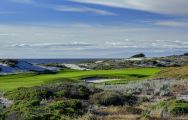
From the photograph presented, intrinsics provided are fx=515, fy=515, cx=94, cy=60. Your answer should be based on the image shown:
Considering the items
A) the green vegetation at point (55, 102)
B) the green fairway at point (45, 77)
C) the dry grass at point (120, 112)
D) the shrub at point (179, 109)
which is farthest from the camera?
the green fairway at point (45, 77)

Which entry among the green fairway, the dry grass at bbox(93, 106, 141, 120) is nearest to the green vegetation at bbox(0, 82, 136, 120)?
the dry grass at bbox(93, 106, 141, 120)

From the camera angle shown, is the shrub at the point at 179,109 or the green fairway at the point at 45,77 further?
the green fairway at the point at 45,77

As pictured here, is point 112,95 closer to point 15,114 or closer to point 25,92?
point 25,92

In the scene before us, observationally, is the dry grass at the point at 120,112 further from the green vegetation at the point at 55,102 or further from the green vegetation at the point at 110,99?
the green vegetation at the point at 110,99

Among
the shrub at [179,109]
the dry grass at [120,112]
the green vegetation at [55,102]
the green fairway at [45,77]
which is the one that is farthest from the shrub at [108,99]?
the green fairway at [45,77]

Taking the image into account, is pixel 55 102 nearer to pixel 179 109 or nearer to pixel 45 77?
pixel 179 109

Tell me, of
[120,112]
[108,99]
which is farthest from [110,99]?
[120,112]

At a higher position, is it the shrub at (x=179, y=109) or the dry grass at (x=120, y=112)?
the shrub at (x=179, y=109)

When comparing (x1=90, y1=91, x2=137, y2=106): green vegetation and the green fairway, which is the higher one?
(x1=90, y1=91, x2=137, y2=106): green vegetation

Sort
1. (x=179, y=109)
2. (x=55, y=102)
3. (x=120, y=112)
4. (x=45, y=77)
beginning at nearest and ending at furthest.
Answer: (x=179, y=109)
(x=120, y=112)
(x=55, y=102)
(x=45, y=77)

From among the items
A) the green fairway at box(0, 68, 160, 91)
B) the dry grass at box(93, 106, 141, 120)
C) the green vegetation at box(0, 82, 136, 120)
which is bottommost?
the green fairway at box(0, 68, 160, 91)

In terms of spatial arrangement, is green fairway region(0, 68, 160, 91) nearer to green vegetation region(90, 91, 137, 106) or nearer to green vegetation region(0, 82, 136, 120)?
green vegetation region(0, 82, 136, 120)

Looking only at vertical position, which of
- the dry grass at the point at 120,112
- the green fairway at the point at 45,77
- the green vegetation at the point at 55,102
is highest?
the green vegetation at the point at 55,102

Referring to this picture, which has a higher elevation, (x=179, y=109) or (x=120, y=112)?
(x=179, y=109)
